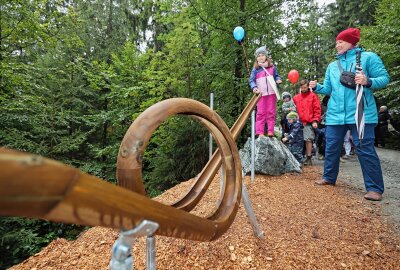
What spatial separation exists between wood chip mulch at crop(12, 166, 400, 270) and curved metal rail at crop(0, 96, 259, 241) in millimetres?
971

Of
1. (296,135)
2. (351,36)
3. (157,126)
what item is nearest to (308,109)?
(296,135)

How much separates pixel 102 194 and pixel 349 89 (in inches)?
159

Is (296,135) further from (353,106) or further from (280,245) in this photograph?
(280,245)

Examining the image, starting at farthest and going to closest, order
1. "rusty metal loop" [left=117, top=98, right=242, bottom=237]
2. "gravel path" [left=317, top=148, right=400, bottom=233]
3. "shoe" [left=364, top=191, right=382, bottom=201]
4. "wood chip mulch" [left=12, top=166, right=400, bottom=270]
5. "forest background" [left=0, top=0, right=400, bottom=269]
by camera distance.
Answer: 1. "forest background" [left=0, top=0, right=400, bottom=269]
2. "shoe" [left=364, top=191, right=382, bottom=201]
3. "gravel path" [left=317, top=148, right=400, bottom=233]
4. "wood chip mulch" [left=12, top=166, right=400, bottom=270]
5. "rusty metal loop" [left=117, top=98, right=242, bottom=237]

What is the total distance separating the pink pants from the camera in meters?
5.09

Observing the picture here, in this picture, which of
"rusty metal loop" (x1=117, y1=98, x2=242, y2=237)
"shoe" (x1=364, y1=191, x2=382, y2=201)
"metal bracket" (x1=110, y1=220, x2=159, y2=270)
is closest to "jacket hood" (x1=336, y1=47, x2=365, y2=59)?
"shoe" (x1=364, y1=191, x2=382, y2=201)

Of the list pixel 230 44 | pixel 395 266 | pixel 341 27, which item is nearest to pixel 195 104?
pixel 395 266

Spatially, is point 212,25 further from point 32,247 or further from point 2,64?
point 32,247

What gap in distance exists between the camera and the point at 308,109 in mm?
6340

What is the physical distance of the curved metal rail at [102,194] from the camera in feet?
1.40

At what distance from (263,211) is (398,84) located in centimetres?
1117

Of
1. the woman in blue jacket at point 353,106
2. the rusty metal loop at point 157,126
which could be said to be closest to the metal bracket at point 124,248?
the rusty metal loop at point 157,126

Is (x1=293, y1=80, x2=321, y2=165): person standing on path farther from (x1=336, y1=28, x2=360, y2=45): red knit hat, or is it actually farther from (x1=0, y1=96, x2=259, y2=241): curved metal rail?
(x1=0, y1=96, x2=259, y2=241): curved metal rail

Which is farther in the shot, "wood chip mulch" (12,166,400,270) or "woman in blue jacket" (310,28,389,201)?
"woman in blue jacket" (310,28,389,201)
